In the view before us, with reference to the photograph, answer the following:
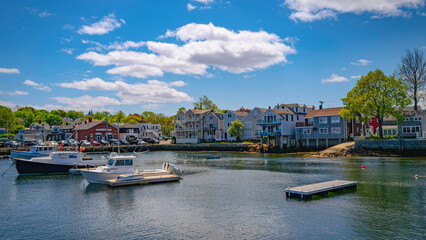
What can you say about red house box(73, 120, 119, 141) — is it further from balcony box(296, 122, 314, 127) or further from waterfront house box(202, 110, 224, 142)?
balcony box(296, 122, 314, 127)

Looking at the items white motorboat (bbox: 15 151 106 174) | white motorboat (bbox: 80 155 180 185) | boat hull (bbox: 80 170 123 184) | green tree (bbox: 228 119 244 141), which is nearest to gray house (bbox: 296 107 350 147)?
green tree (bbox: 228 119 244 141)

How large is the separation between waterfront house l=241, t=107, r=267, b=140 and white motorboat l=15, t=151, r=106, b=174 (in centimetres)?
5560

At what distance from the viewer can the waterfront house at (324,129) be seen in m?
73.5

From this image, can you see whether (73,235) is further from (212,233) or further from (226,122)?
(226,122)

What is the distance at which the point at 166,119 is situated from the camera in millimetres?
169625

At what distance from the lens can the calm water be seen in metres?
19.1

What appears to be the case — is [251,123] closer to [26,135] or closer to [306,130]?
[306,130]

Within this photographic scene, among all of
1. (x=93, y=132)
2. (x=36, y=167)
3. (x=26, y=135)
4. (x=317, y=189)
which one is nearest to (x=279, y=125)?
(x=317, y=189)

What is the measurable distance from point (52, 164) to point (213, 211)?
101 ft

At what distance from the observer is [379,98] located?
65.4 m

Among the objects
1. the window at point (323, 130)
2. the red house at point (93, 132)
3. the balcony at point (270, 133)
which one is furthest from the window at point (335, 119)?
the red house at point (93, 132)

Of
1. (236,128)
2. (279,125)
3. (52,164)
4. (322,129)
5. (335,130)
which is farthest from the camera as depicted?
(236,128)

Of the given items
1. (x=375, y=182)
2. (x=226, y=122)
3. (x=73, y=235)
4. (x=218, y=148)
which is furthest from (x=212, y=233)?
(x=226, y=122)

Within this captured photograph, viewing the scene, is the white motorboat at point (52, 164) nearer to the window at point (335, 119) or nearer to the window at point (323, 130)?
the window at point (323, 130)
